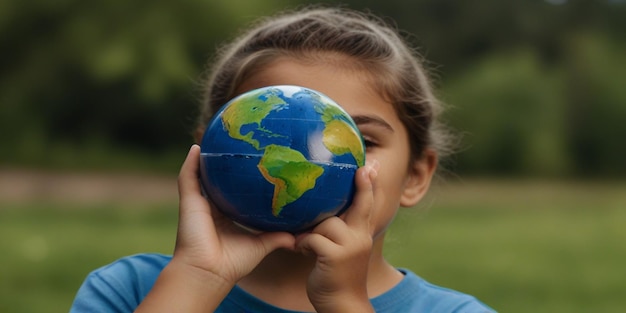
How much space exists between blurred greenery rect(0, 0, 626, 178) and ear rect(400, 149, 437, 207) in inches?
276

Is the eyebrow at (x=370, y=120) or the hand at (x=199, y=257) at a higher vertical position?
the eyebrow at (x=370, y=120)

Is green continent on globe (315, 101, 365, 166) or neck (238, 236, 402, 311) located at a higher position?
green continent on globe (315, 101, 365, 166)

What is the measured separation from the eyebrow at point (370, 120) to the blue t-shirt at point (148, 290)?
542mm

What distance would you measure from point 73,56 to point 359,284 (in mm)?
16128

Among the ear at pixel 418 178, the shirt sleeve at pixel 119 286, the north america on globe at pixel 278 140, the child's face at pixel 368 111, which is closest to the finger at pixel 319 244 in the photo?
the north america on globe at pixel 278 140

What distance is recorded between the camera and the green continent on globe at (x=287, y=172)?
2652 mm

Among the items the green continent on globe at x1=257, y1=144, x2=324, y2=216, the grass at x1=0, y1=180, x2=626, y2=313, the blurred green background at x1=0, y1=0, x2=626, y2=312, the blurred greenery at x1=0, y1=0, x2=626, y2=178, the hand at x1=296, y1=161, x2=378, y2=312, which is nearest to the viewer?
the green continent on globe at x1=257, y1=144, x2=324, y2=216

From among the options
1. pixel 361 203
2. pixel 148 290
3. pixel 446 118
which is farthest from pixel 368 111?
pixel 446 118

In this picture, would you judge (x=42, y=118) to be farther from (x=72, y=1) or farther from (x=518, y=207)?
(x=518, y=207)

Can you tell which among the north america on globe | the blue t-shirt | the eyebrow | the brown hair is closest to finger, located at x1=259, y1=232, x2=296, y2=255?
the north america on globe

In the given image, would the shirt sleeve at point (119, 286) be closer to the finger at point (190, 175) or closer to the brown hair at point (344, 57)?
the finger at point (190, 175)

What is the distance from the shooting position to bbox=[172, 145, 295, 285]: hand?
2801mm

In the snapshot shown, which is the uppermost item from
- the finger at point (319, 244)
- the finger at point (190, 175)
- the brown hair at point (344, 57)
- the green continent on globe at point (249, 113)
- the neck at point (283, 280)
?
the brown hair at point (344, 57)

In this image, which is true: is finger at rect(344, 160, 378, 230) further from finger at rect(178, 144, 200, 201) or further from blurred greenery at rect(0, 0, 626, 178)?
blurred greenery at rect(0, 0, 626, 178)
